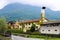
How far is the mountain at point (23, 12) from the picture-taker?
6.31 metres

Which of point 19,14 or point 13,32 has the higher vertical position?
point 19,14

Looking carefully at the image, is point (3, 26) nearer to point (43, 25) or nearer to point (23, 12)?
point (23, 12)

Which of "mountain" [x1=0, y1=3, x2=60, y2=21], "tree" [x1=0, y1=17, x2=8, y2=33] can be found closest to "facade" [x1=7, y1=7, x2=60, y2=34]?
"mountain" [x1=0, y1=3, x2=60, y2=21]

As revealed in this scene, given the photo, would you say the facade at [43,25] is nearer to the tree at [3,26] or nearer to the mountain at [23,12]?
the mountain at [23,12]

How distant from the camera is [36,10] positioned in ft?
21.5

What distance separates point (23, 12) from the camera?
21.0 feet

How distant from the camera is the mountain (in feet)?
20.7

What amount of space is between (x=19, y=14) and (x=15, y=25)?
35 centimetres

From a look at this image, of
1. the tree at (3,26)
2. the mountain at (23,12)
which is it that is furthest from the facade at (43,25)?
the tree at (3,26)

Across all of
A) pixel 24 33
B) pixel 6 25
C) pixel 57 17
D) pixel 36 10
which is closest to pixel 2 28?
pixel 6 25

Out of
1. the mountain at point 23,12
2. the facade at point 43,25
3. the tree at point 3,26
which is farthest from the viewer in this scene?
the tree at point 3,26

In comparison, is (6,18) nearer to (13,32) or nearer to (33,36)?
(13,32)

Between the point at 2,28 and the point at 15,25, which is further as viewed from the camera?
the point at 2,28

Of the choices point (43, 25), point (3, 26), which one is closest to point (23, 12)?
point (43, 25)
